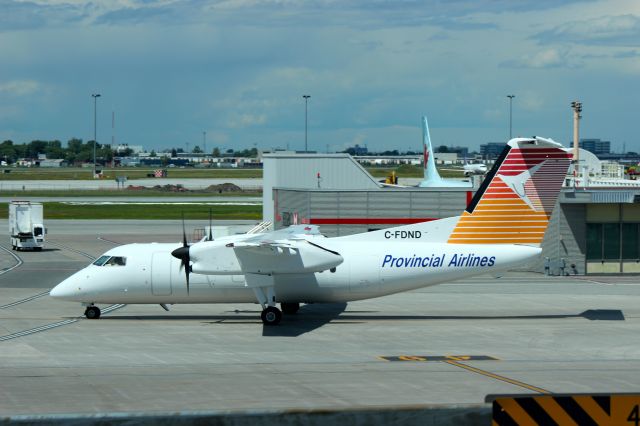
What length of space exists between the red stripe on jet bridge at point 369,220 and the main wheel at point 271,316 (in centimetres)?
2097

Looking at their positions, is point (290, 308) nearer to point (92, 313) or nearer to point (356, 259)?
point (356, 259)

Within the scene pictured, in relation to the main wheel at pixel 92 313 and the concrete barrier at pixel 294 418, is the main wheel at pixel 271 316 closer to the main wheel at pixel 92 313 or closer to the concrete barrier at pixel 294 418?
the main wheel at pixel 92 313

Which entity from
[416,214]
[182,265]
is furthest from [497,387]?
[416,214]

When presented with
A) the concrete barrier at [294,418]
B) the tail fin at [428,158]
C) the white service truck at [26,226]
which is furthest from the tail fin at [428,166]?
the concrete barrier at [294,418]

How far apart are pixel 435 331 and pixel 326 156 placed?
3138 centimetres

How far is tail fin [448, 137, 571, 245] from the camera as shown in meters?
31.7

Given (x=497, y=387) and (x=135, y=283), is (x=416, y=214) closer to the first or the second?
(x=135, y=283)

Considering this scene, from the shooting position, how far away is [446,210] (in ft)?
169

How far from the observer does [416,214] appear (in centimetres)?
5175

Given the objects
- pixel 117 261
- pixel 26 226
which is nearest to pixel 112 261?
pixel 117 261

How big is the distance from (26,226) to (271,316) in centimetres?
3545

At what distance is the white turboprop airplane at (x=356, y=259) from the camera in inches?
1227

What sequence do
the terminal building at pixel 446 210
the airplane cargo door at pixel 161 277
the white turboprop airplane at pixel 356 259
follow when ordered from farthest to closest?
the terminal building at pixel 446 210 < the airplane cargo door at pixel 161 277 < the white turboprop airplane at pixel 356 259

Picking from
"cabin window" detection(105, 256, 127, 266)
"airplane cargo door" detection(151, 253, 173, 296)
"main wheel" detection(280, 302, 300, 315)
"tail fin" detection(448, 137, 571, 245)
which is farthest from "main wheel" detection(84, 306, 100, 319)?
"tail fin" detection(448, 137, 571, 245)
